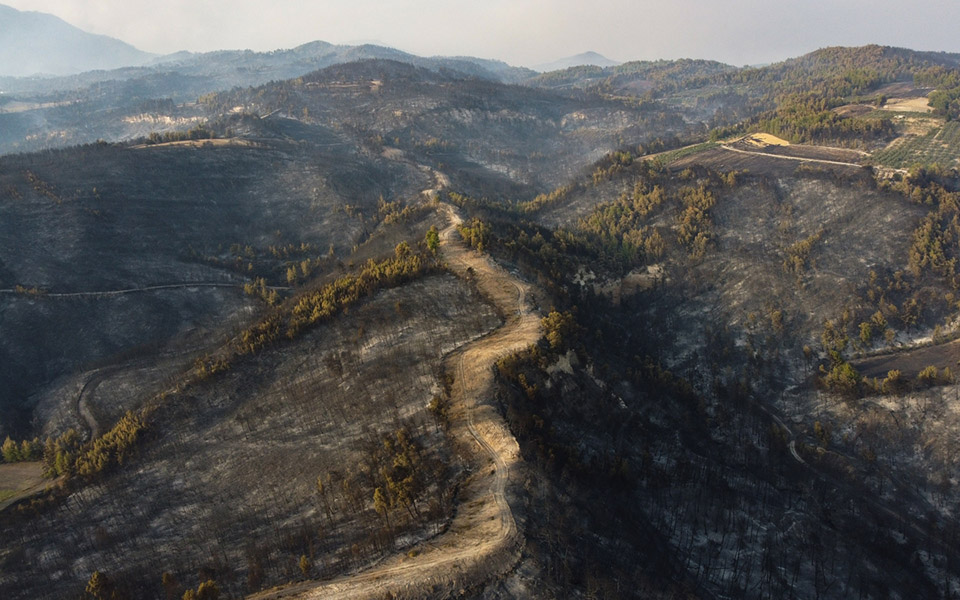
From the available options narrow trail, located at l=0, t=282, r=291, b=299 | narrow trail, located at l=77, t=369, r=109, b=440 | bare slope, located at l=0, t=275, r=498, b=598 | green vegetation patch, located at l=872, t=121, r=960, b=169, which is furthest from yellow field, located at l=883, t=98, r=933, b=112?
narrow trail, located at l=77, t=369, r=109, b=440

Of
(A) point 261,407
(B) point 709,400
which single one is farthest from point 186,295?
(B) point 709,400

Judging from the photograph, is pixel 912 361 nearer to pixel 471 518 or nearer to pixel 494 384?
pixel 494 384

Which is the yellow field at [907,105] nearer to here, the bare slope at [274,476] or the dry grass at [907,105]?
the dry grass at [907,105]

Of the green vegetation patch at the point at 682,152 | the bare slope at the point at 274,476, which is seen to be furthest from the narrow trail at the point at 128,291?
the green vegetation patch at the point at 682,152

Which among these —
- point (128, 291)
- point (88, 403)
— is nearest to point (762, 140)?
point (128, 291)

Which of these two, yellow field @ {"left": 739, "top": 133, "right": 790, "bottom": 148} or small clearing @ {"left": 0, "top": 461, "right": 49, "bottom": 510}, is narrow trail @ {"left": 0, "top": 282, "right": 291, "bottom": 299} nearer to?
small clearing @ {"left": 0, "top": 461, "right": 49, "bottom": 510}

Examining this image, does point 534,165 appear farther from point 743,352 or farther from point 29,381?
point 29,381
